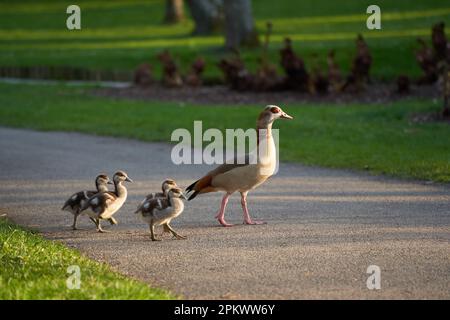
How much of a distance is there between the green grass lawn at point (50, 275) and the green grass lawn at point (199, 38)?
1885cm

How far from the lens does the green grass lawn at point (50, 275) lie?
831 centimetres

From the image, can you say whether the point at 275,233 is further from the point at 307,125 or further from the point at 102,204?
the point at 307,125

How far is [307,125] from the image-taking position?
20.7 meters

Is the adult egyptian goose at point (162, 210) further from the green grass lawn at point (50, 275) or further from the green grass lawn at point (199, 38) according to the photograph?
the green grass lawn at point (199, 38)

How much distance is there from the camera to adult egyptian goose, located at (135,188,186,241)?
1109 cm

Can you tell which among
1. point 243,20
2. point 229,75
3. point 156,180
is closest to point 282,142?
point 156,180

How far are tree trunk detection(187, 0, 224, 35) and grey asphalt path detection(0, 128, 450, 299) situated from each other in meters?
23.1

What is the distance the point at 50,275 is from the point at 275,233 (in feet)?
10.2

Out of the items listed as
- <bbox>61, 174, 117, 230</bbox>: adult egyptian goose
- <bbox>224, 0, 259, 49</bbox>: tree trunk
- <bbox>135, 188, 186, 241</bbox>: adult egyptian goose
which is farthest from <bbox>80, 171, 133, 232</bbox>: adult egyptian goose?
<bbox>224, 0, 259, 49</bbox>: tree trunk

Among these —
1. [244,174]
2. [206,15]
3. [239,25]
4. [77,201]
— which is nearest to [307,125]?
[244,174]

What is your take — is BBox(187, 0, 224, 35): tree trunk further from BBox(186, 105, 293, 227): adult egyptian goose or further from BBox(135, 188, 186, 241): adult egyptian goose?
BBox(135, 188, 186, 241): adult egyptian goose

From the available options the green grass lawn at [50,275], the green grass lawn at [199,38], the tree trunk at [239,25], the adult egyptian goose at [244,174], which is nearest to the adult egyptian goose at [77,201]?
the green grass lawn at [50,275]

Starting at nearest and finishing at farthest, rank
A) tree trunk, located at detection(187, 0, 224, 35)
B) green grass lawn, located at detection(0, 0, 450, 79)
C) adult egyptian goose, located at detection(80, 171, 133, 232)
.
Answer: adult egyptian goose, located at detection(80, 171, 133, 232), green grass lawn, located at detection(0, 0, 450, 79), tree trunk, located at detection(187, 0, 224, 35)
